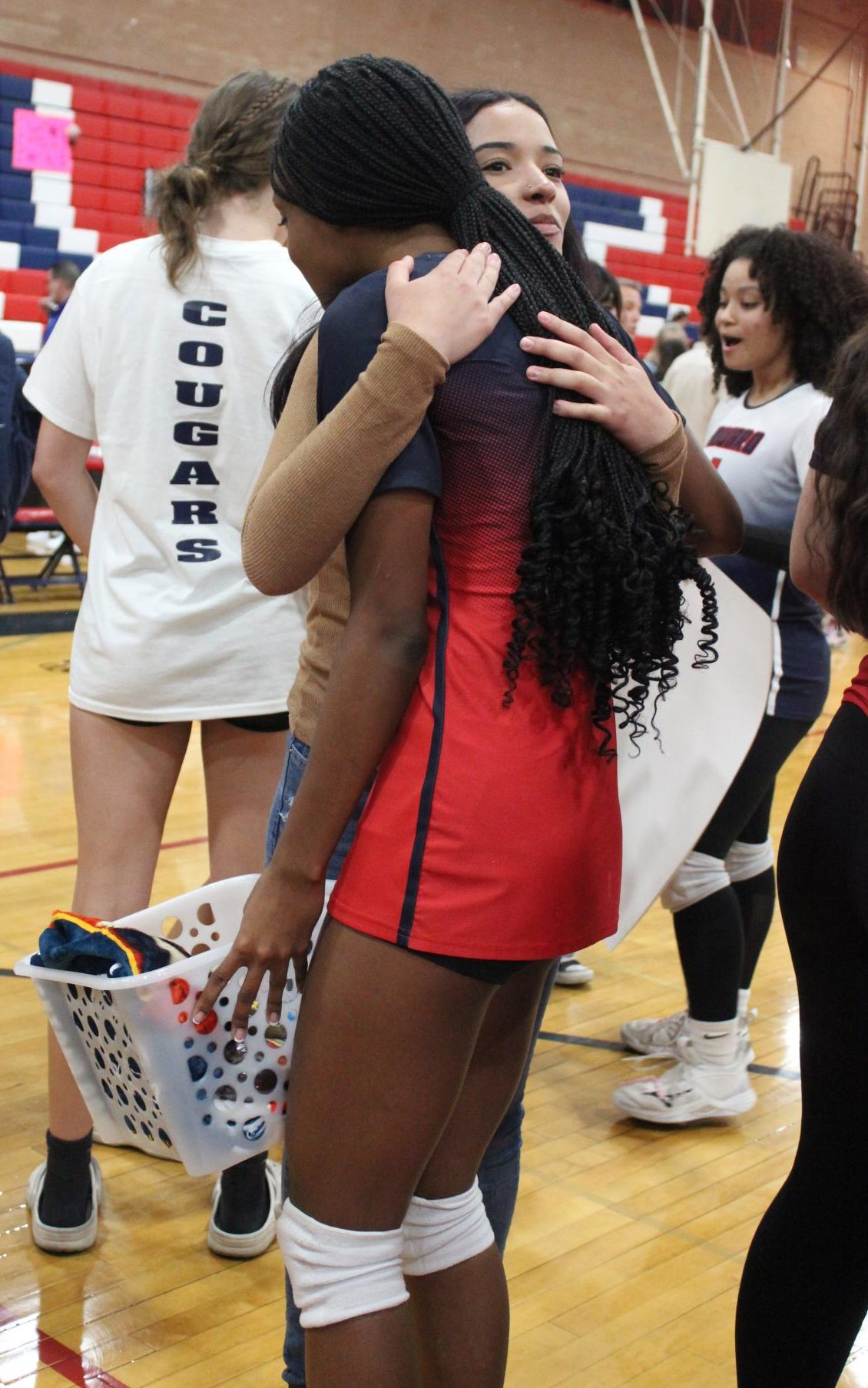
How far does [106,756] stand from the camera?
198 centimetres

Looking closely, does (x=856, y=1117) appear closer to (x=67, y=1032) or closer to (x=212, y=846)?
(x=67, y=1032)

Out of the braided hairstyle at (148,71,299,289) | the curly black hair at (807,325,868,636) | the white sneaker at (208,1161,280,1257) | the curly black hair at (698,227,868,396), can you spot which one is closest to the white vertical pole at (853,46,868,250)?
the curly black hair at (698,227,868,396)

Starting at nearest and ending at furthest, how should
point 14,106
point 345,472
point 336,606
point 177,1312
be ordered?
point 345,472 < point 336,606 < point 177,1312 < point 14,106

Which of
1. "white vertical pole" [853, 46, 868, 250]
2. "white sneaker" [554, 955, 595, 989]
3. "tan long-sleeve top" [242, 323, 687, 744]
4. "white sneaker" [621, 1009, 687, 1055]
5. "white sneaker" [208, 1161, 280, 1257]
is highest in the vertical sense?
"white vertical pole" [853, 46, 868, 250]

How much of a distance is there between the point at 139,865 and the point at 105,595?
0.38m

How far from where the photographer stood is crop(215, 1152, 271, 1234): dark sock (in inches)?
79.9

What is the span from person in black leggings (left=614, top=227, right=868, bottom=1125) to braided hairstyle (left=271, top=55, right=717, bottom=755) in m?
1.23

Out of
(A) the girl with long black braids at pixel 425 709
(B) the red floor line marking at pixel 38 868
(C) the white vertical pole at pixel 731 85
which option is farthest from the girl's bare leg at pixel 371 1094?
(C) the white vertical pole at pixel 731 85

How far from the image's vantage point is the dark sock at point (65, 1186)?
2.02 meters

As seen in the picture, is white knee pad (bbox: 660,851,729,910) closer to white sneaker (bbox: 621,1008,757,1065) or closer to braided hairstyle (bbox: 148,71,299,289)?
white sneaker (bbox: 621,1008,757,1065)

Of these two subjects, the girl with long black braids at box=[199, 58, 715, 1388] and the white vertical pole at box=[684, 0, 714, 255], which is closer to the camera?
the girl with long black braids at box=[199, 58, 715, 1388]

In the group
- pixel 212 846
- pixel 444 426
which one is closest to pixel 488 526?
pixel 444 426

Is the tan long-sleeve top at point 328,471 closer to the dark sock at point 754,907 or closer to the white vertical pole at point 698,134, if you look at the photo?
the dark sock at point 754,907

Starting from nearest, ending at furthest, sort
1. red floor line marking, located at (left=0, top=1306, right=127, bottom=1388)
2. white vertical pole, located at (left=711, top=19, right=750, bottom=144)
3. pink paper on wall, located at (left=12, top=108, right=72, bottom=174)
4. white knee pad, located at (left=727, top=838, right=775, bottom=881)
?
red floor line marking, located at (left=0, top=1306, right=127, bottom=1388), white knee pad, located at (left=727, top=838, right=775, bottom=881), pink paper on wall, located at (left=12, top=108, right=72, bottom=174), white vertical pole, located at (left=711, top=19, right=750, bottom=144)
